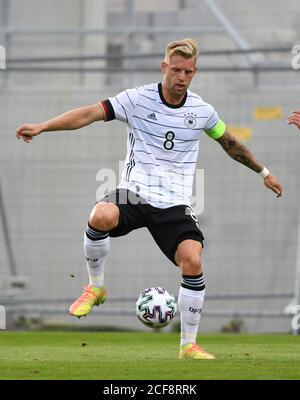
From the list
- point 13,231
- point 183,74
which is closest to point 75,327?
point 13,231

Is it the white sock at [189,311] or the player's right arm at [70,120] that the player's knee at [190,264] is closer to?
the white sock at [189,311]

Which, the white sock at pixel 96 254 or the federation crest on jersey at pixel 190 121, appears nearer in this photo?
the federation crest on jersey at pixel 190 121

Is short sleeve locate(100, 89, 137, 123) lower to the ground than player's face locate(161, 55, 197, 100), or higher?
lower

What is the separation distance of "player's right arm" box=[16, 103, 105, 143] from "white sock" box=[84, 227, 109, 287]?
847 millimetres

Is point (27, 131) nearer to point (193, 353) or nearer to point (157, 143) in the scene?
point (157, 143)

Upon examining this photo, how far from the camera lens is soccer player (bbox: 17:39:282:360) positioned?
10.2 meters

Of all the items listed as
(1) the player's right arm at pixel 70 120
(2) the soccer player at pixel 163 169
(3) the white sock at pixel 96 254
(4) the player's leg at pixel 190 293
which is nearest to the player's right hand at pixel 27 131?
(1) the player's right arm at pixel 70 120

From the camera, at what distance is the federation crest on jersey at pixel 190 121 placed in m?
10.4

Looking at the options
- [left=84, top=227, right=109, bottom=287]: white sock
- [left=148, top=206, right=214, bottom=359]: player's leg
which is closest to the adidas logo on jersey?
[left=148, top=206, right=214, bottom=359]: player's leg

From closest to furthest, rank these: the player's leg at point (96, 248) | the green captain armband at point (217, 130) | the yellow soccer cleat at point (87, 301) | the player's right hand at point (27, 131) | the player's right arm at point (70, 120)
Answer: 1. the player's right hand at point (27, 131)
2. the player's right arm at point (70, 120)
3. the player's leg at point (96, 248)
4. the yellow soccer cleat at point (87, 301)
5. the green captain armband at point (217, 130)

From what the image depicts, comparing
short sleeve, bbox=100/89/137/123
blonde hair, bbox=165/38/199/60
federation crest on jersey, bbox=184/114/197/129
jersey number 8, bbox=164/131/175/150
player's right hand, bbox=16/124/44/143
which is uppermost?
blonde hair, bbox=165/38/199/60

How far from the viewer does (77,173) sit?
1714cm

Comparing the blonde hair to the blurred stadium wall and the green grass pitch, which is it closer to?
the green grass pitch

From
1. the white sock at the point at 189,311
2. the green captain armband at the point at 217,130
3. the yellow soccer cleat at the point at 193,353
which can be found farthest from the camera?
the green captain armband at the point at 217,130
